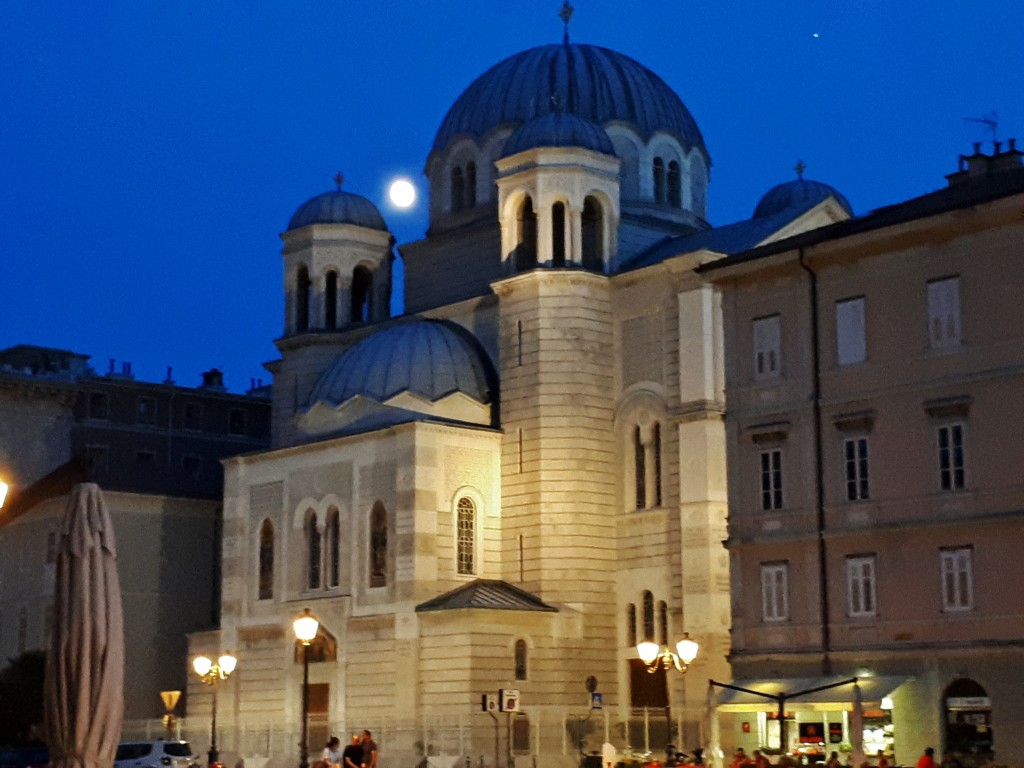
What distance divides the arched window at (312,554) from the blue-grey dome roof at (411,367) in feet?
12.2

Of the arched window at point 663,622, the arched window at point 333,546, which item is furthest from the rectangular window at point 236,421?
the arched window at point 663,622

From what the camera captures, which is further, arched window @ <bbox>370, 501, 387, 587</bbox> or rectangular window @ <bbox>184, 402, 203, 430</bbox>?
rectangular window @ <bbox>184, 402, 203, 430</bbox>

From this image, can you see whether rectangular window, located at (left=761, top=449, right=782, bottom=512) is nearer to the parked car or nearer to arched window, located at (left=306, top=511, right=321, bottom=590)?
the parked car

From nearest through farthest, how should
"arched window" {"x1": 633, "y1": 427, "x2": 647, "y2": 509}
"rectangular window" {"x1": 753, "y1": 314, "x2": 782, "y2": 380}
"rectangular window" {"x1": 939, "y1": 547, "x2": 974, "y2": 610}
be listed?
"rectangular window" {"x1": 939, "y1": 547, "x2": 974, "y2": 610} < "rectangular window" {"x1": 753, "y1": 314, "x2": 782, "y2": 380} < "arched window" {"x1": 633, "y1": 427, "x2": 647, "y2": 509}

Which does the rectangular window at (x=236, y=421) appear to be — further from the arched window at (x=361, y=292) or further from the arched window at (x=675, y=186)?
the arched window at (x=675, y=186)

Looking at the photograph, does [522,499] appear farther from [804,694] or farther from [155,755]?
[804,694]

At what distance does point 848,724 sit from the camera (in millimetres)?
36781

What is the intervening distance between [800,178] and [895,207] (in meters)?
19.8

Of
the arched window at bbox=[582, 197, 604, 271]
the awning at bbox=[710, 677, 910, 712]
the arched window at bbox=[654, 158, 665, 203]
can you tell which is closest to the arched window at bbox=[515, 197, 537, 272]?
the arched window at bbox=[582, 197, 604, 271]

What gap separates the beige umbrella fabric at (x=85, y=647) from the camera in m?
18.7

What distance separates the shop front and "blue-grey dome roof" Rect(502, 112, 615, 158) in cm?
1877

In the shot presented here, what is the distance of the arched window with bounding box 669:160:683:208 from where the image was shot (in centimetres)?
5806

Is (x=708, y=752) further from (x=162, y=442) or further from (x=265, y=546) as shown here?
(x=162, y=442)

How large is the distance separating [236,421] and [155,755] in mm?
35385
